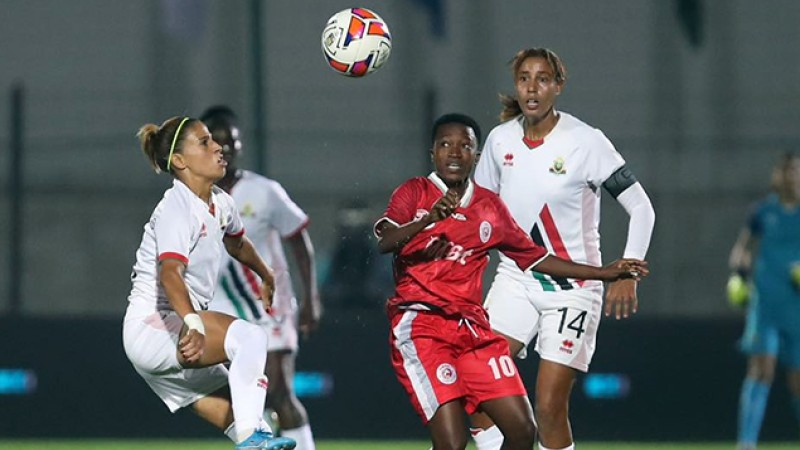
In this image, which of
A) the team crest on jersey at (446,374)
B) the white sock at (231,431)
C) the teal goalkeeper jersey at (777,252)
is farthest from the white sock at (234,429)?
the teal goalkeeper jersey at (777,252)

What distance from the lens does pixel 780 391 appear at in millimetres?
13867

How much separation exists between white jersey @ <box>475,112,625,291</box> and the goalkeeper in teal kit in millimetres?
4680

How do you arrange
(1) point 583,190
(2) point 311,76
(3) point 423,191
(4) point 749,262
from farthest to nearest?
(2) point 311,76
(4) point 749,262
(1) point 583,190
(3) point 423,191

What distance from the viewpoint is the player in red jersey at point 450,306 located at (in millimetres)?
7629

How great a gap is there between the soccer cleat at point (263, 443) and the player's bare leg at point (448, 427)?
26.7 inches

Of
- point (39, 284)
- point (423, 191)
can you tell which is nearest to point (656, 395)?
point (39, 284)

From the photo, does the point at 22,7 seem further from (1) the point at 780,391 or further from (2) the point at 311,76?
(1) the point at 780,391

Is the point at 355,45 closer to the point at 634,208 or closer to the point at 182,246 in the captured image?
the point at 634,208

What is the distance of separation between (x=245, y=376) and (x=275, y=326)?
261 centimetres

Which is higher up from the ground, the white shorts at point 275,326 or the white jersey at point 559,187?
the white jersey at point 559,187

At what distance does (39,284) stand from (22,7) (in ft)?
8.70

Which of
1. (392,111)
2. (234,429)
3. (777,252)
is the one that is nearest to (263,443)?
(234,429)

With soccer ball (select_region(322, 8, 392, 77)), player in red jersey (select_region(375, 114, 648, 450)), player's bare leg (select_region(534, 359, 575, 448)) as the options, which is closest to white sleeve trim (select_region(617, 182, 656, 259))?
player in red jersey (select_region(375, 114, 648, 450))

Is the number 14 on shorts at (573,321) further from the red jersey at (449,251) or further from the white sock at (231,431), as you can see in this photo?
the white sock at (231,431)
